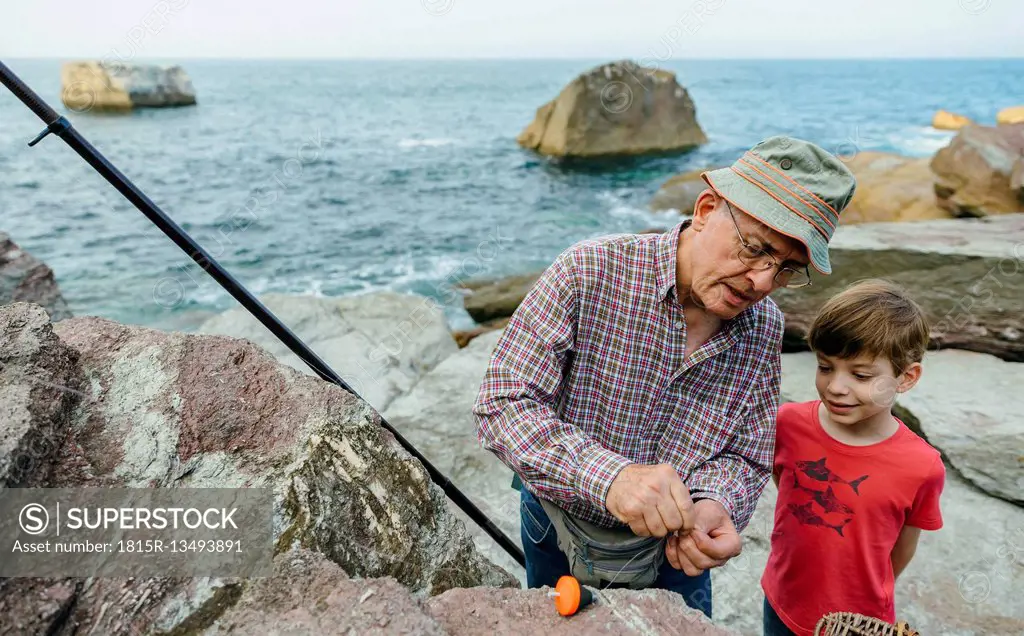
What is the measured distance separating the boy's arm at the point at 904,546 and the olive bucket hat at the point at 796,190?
3.48ft

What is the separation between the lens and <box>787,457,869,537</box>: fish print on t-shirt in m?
2.07

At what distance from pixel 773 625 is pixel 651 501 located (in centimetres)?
123

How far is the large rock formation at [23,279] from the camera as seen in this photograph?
159 inches

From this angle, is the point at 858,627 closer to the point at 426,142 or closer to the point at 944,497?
the point at 944,497

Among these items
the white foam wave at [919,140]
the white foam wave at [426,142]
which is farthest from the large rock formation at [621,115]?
the white foam wave at [919,140]

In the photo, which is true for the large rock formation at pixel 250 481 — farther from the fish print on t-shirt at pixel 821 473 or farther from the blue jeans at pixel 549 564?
the fish print on t-shirt at pixel 821 473

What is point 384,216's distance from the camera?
1795 cm

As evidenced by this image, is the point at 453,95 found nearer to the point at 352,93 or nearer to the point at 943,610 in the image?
the point at 352,93

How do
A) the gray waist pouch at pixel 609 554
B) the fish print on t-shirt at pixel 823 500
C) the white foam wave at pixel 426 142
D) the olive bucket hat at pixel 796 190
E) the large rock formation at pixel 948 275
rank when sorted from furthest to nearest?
the white foam wave at pixel 426 142, the large rock formation at pixel 948 275, the fish print on t-shirt at pixel 823 500, the gray waist pouch at pixel 609 554, the olive bucket hat at pixel 796 190

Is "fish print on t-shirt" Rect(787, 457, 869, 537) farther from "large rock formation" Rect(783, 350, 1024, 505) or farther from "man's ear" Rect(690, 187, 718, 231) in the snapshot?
"large rock formation" Rect(783, 350, 1024, 505)

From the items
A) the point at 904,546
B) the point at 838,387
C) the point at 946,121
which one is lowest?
the point at 946,121

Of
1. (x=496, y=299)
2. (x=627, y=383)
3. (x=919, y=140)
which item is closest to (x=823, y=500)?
(x=627, y=383)

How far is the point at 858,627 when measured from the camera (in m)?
1.60

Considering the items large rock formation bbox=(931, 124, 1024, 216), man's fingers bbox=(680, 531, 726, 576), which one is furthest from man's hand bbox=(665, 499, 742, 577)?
large rock formation bbox=(931, 124, 1024, 216)
